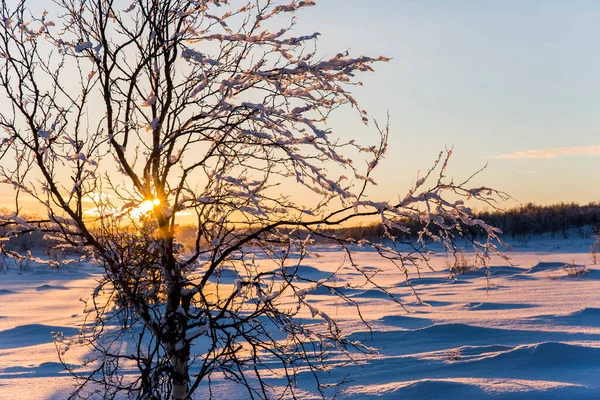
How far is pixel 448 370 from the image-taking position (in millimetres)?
6105

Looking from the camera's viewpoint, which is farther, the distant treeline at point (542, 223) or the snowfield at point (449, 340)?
the distant treeline at point (542, 223)

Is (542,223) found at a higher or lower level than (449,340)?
higher

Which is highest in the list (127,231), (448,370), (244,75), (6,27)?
(6,27)

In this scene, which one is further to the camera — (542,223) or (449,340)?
(542,223)

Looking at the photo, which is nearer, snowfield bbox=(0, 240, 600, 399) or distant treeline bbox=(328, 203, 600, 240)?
snowfield bbox=(0, 240, 600, 399)

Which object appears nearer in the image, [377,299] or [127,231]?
[127,231]

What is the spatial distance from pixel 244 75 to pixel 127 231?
1671 millimetres

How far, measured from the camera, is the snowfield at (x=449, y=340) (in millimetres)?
5453

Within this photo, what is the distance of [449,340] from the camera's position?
299 inches

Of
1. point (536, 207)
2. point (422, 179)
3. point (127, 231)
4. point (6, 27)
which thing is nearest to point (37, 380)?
point (127, 231)

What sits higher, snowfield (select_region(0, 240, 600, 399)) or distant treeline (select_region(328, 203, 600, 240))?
distant treeline (select_region(328, 203, 600, 240))

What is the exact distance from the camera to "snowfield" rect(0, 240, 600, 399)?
545 centimetres

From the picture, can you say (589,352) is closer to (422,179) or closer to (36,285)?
(422,179)

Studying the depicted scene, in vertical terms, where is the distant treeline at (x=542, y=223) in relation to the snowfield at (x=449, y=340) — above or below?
above
